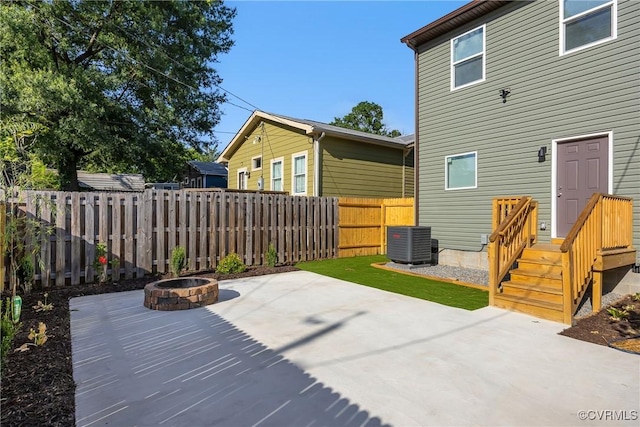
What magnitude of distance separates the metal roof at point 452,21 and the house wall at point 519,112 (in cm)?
16

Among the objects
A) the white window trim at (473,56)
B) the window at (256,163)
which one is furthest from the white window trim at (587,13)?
the window at (256,163)

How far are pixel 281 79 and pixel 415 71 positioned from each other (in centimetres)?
728

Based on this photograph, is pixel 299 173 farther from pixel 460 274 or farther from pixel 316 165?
pixel 460 274

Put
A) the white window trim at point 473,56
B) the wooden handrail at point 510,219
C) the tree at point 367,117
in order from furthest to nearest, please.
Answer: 1. the tree at point 367,117
2. the white window trim at point 473,56
3. the wooden handrail at point 510,219

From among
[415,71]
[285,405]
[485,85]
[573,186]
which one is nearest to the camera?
[285,405]

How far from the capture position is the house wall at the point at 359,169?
11898mm

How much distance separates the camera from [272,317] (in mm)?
4488

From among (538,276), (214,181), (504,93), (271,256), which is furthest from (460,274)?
(214,181)

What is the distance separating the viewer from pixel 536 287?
485 cm

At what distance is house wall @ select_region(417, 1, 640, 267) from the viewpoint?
5676mm

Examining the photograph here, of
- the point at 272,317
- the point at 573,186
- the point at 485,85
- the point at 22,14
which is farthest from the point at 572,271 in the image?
the point at 22,14

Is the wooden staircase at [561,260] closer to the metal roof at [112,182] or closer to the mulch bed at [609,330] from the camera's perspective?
the mulch bed at [609,330]

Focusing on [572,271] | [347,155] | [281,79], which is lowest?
[572,271]

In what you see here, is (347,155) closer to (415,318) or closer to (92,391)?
(415,318)
